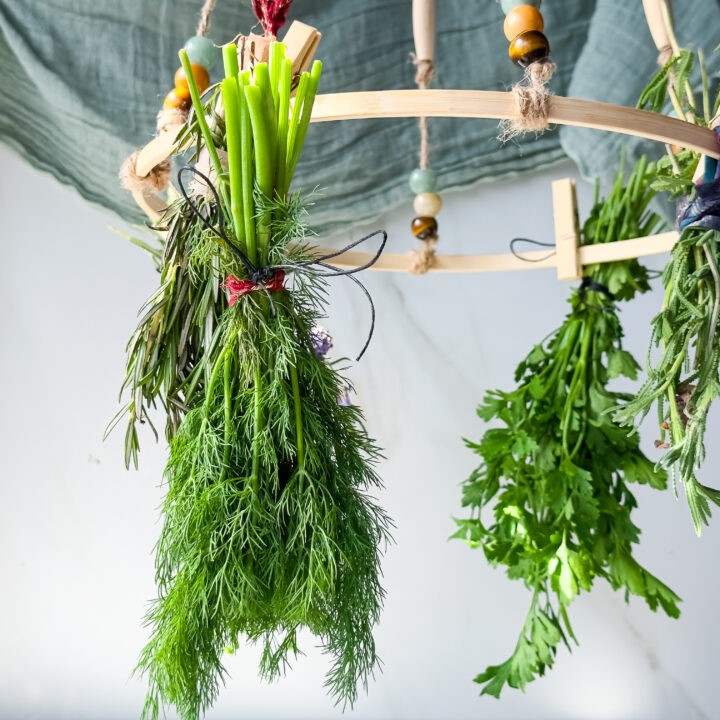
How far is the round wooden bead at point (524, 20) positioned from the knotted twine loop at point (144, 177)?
1.12ft


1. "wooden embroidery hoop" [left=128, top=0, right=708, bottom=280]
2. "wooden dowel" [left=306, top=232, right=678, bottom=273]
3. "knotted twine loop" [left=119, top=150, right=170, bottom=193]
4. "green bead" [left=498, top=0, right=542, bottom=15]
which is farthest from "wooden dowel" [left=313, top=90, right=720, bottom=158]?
"wooden dowel" [left=306, top=232, right=678, bottom=273]

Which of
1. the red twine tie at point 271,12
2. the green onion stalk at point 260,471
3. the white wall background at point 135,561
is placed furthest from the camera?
the white wall background at point 135,561

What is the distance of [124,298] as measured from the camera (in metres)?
1.46

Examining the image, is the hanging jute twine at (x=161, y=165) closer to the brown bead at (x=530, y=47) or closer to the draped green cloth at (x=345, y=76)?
the brown bead at (x=530, y=47)

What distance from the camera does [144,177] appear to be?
767 mm

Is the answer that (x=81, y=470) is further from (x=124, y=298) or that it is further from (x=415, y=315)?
→ (x=415, y=315)

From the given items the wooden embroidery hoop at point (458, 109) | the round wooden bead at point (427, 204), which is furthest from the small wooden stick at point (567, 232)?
the wooden embroidery hoop at point (458, 109)

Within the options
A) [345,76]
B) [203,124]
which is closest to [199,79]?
[203,124]

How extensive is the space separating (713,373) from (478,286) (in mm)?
895

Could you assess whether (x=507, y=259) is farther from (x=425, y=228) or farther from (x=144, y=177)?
(x=144, y=177)

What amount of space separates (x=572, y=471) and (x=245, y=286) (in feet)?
1.88

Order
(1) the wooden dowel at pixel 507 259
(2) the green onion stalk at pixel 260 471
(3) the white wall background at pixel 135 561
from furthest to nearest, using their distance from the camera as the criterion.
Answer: (3) the white wall background at pixel 135 561 → (1) the wooden dowel at pixel 507 259 → (2) the green onion stalk at pixel 260 471

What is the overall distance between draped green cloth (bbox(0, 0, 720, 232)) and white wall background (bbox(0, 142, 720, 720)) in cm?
12

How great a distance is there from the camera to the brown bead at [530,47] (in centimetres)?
66
